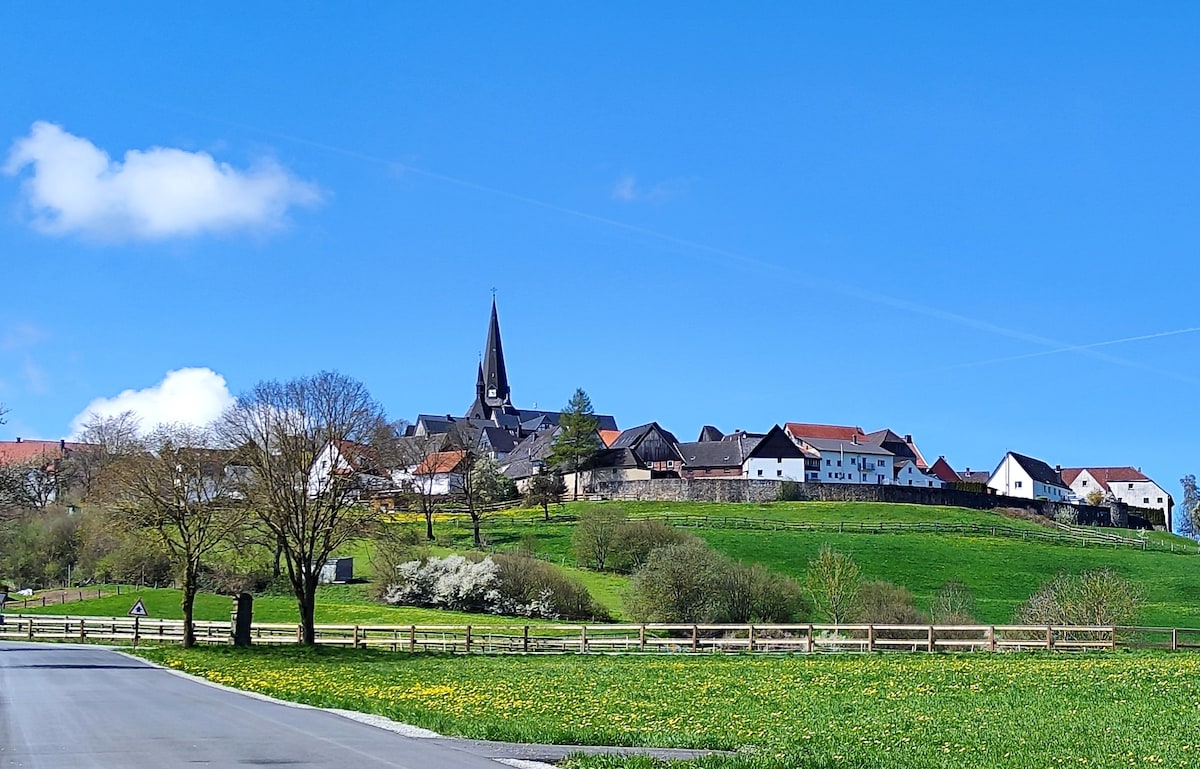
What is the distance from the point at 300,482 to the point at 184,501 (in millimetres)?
4297

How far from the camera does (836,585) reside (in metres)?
54.5

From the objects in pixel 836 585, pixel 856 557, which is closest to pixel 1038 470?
pixel 856 557

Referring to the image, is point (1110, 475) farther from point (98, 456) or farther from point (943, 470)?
point (98, 456)

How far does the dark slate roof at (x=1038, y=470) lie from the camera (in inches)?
5989

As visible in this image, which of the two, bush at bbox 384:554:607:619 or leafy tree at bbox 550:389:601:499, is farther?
leafy tree at bbox 550:389:601:499

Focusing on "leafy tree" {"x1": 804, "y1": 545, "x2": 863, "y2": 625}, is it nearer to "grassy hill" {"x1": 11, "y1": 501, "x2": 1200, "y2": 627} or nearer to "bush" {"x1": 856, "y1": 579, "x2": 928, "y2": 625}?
"bush" {"x1": 856, "y1": 579, "x2": 928, "y2": 625}

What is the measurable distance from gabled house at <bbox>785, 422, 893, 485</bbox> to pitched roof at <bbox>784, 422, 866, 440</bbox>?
396 millimetres

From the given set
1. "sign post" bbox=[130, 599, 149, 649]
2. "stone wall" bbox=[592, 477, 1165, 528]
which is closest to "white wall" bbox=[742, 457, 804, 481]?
"stone wall" bbox=[592, 477, 1165, 528]

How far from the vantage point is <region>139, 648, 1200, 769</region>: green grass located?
14.2m

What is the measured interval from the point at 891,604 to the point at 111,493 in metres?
32.8

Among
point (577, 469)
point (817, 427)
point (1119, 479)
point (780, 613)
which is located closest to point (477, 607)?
point (780, 613)

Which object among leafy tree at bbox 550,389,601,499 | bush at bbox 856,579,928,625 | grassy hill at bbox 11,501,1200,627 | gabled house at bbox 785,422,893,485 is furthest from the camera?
gabled house at bbox 785,422,893,485

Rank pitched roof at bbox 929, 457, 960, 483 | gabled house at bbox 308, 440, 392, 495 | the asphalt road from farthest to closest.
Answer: pitched roof at bbox 929, 457, 960, 483
gabled house at bbox 308, 440, 392, 495
the asphalt road

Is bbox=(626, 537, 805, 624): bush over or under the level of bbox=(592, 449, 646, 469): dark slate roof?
under
